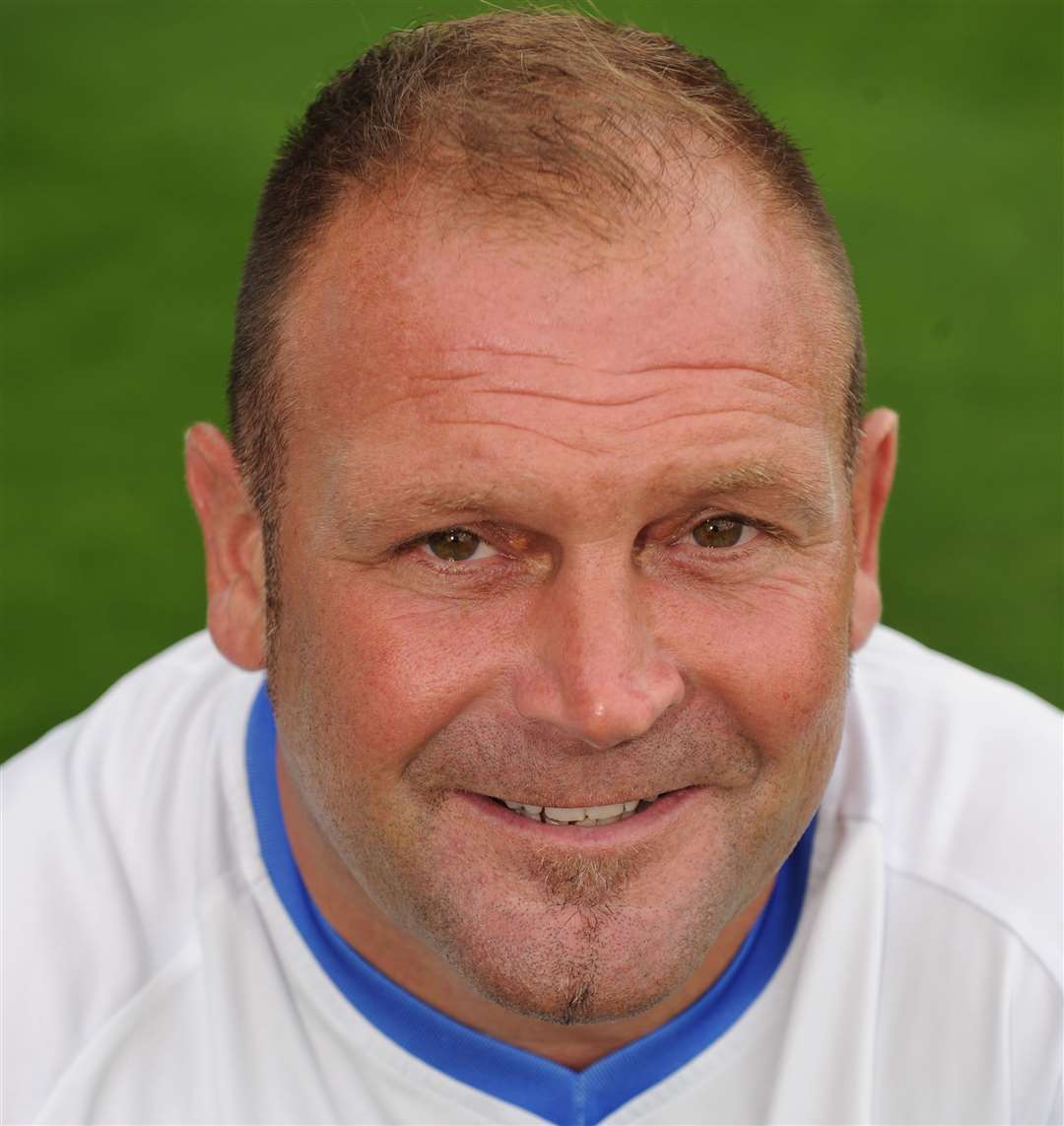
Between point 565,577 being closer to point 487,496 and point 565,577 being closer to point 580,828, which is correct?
point 487,496

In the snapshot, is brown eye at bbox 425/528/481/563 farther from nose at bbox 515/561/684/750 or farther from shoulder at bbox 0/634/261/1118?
shoulder at bbox 0/634/261/1118

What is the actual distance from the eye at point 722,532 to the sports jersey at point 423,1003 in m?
0.70

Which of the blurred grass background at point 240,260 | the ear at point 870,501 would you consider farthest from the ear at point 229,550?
the blurred grass background at point 240,260

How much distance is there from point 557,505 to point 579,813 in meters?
0.44

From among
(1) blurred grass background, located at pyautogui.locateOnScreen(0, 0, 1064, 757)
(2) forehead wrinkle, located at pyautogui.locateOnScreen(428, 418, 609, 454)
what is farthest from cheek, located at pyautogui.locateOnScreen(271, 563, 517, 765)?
(1) blurred grass background, located at pyautogui.locateOnScreen(0, 0, 1064, 757)

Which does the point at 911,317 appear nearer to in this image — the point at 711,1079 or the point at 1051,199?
the point at 1051,199

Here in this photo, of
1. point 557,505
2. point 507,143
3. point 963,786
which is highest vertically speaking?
point 507,143

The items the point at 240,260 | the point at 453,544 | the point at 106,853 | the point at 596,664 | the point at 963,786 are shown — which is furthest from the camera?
the point at 240,260

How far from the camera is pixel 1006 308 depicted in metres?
6.27

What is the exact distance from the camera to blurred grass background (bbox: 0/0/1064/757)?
534 cm

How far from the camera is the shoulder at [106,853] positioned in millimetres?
2475

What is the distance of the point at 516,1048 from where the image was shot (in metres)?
2.55

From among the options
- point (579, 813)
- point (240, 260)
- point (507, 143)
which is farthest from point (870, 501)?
point (240, 260)

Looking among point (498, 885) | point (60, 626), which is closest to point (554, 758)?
point (498, 885)
